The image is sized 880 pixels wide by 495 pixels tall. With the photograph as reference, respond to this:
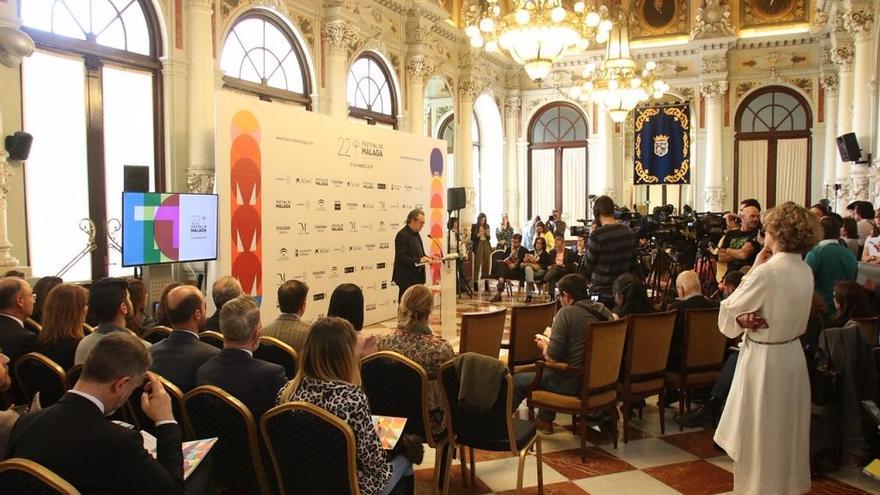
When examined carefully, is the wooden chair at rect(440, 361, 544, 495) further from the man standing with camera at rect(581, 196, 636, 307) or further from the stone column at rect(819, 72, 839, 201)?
the stone column at rect(819, 72, 839, 201)

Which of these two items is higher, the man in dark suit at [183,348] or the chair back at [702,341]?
the man in dark suit at [183,348]

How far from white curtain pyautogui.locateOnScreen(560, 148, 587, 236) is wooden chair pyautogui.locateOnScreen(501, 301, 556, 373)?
36.9 feet

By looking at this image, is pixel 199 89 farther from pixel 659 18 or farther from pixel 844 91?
pixel 659 18

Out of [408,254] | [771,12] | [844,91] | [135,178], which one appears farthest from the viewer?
[771,12]

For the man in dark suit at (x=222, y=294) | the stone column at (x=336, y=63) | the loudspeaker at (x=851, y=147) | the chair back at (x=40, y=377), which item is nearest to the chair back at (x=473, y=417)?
the man in dark suit at (x=222, y=294)

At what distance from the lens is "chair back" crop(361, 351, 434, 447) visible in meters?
2.94

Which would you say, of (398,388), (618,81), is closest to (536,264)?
(618,81)

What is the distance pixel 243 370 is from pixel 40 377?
104 centimetres

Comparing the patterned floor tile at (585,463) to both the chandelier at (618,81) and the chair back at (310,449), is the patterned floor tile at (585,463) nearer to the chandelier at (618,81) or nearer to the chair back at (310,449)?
the chair back at (310,449)

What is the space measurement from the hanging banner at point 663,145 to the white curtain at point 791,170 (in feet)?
5.85

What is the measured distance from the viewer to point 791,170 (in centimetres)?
1420

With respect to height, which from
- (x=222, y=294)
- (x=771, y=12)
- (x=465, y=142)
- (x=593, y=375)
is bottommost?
(x=593, y=375)

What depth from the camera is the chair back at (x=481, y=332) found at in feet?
13.8

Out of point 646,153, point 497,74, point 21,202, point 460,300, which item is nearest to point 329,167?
point 21,202
